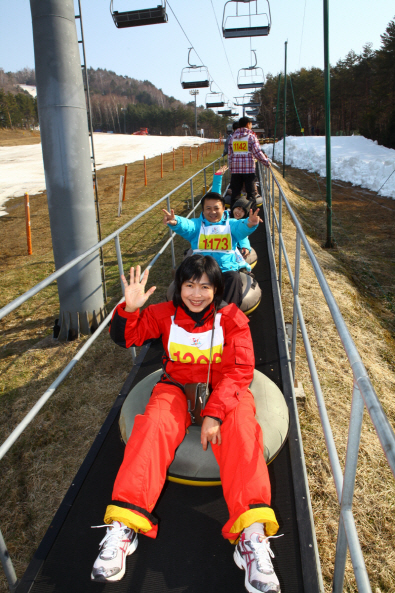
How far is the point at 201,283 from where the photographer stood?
7.54 feet

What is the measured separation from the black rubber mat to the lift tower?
2.46m

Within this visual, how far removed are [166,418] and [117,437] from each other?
764 millimetres

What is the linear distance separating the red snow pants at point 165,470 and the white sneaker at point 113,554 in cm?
5

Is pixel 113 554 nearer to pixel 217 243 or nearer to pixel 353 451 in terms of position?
pixel 353 451

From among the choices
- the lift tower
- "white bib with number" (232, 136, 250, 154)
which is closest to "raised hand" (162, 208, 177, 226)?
the lift tower

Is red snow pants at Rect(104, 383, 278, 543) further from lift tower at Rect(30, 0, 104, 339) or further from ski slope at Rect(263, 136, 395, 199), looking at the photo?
ski slope at Rect(263, 136, 395, 199)

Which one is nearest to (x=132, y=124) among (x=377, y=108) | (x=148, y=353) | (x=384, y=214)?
(x=377, y=108)

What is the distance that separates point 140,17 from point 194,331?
15.6 feet

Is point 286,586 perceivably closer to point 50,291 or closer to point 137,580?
point 137,580

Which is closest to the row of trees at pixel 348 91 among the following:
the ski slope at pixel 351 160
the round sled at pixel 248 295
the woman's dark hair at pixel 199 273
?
the ski slope at pixel 351 160

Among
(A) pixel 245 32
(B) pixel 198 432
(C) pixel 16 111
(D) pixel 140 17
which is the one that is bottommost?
(B) pixel 198 432

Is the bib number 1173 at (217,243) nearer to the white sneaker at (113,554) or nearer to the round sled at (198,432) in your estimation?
the round sled at (198,432)

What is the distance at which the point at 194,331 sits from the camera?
237 centimetres

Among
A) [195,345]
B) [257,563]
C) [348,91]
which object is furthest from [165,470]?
[348,91]
